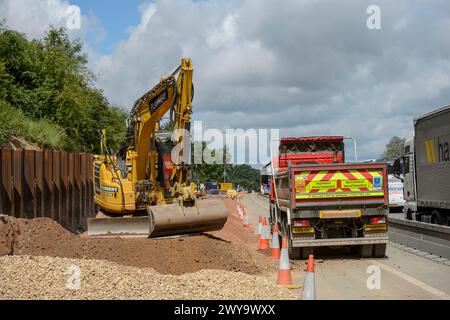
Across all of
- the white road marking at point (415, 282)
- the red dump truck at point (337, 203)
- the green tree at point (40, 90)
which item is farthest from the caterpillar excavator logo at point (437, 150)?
the green tree at point (40, 90)

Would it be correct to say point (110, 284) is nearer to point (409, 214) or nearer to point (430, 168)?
point (430, 168)

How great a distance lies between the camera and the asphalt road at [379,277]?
987 centimetres

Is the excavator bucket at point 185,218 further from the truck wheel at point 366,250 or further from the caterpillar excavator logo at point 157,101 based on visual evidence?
the truck wheel at point 366,250

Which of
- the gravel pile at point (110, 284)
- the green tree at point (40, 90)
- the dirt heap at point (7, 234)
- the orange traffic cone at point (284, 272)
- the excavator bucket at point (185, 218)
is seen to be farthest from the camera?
the green tree at point (40, 90)

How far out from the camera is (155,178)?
56.4 ft

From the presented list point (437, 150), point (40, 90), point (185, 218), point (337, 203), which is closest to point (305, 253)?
point (337, 203)

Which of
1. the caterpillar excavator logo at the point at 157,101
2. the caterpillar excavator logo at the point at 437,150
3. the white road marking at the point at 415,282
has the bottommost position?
the white road marking at the point at 415,282

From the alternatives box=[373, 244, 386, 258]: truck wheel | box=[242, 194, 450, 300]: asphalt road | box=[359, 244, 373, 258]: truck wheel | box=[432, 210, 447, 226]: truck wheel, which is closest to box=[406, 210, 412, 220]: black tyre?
box=[432, 210, 447, 226]: truck wheel

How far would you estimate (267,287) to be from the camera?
8.92 meters

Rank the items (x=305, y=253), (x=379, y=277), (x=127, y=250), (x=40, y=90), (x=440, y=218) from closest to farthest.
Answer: (x=379, y=277) < (x=127, y=250) < (x=305, y=253) < (x=440, y=218) < (x=40, y=90)

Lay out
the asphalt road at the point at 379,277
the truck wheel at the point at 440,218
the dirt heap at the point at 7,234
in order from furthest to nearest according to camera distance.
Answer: the truck wheel at the point at 440,218 < the dirt heap at the point at 7,234 < the asphalt road at the point at 379,277

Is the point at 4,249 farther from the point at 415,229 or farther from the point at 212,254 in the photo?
the point at 415,229

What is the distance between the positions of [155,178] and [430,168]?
7515 millimetres
